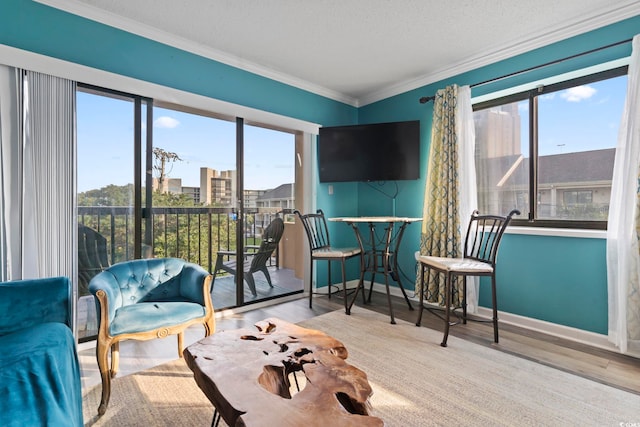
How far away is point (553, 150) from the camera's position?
2.72m

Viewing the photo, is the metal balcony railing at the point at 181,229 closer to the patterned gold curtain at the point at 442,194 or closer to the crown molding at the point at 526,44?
the patterned gold curtain at the point at 442,194

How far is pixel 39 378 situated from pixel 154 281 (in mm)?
1079

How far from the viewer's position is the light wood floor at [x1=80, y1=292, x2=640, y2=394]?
1.95 meters

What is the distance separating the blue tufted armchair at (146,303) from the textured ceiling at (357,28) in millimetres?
1865

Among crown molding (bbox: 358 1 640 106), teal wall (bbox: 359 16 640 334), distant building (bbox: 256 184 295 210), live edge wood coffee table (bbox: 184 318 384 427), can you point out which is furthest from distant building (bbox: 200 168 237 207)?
teal wall (bbox: 359 16 640 334)

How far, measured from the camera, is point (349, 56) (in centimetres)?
304

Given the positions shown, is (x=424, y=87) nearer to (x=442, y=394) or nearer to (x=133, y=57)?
(x=133, y=57)

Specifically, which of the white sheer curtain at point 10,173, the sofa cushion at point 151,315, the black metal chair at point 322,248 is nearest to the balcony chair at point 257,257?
the black metal chair at point 322,248

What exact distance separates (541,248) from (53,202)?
378 cm

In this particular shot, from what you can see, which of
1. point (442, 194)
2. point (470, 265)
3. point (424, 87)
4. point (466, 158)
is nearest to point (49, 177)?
point (470, 265)

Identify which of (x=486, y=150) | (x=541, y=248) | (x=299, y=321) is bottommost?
(x=299, y=321)

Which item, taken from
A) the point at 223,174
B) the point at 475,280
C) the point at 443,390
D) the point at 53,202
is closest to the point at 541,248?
the point at 475,280

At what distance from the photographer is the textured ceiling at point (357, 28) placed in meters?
2.25

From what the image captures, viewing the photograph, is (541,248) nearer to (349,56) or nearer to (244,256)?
(349,56)
